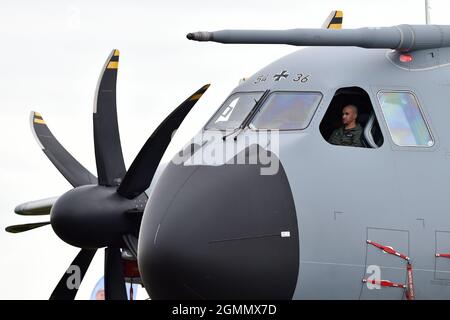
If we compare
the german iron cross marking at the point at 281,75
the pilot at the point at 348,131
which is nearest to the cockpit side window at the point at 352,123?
the pilot at the point at 348,131

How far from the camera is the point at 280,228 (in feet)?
46.3

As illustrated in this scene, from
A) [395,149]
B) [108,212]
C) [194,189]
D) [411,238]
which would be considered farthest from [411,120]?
[108,212]

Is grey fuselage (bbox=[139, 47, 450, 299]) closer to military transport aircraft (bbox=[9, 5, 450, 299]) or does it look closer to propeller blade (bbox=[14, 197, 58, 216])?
military transport aircraft (bbox=[9, 5, 450, 299])

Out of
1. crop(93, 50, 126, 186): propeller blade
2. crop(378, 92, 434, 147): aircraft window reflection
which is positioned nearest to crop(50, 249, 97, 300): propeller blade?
crop(93, 50, 126, 186): propeller blade

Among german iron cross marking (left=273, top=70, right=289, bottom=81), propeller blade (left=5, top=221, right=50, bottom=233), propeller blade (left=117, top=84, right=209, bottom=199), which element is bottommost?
propeller blade (left=5, top=221, right=50, bottom=233)

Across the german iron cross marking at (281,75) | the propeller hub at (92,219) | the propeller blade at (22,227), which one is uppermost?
the german iron cross marking at (281,75)

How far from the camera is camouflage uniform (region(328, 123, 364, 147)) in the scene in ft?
49.4

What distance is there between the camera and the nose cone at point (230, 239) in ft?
46.0

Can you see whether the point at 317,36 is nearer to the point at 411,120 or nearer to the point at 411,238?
the point at 411,120

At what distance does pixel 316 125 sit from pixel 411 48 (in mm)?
1753

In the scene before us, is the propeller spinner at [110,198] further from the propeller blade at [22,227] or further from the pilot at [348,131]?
the pilot at [348,131]

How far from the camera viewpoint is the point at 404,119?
49.8 ft

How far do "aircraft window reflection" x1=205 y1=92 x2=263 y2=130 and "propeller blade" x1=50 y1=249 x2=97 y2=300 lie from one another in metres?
6.16
